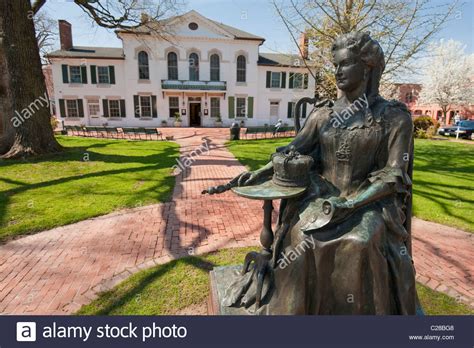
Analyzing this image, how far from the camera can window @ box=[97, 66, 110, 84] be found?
27.2 m

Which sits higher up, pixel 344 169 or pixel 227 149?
pixel 344 169

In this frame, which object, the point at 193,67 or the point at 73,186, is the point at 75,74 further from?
the point at 73,186

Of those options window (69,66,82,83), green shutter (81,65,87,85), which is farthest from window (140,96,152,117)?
window (69,66,82,83)

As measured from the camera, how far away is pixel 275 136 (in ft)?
69.9

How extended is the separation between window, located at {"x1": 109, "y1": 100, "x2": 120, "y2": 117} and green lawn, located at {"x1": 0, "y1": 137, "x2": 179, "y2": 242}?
16.0 m

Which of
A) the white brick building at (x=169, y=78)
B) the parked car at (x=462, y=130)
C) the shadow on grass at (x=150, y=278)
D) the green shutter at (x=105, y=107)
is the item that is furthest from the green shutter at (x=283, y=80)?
the shadow on grass at (x=150, y=278)

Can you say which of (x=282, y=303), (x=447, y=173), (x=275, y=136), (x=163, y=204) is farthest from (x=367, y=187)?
(x=275, y=136)

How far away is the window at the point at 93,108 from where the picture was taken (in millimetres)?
27423

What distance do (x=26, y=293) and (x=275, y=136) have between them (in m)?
18.8

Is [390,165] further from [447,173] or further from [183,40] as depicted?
[183,40]

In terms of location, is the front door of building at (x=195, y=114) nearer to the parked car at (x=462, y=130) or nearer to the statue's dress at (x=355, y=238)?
the parked car at (x=462, y=130)

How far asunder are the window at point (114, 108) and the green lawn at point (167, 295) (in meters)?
26.4

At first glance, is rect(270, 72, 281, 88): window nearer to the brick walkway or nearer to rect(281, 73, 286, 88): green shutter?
rect(281, 73, 286, 88): green shutter

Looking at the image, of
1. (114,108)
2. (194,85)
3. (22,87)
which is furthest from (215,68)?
(22,87)
